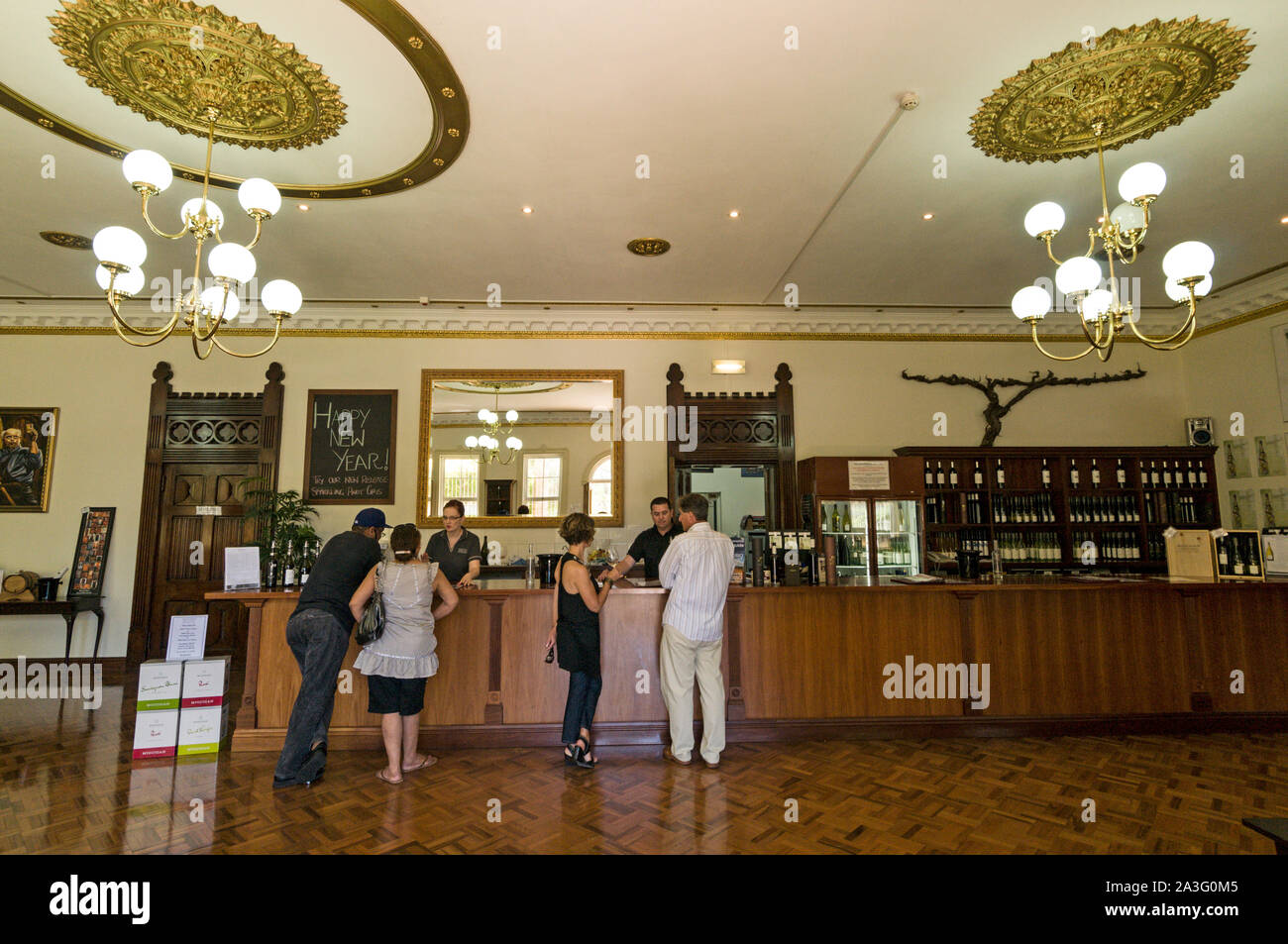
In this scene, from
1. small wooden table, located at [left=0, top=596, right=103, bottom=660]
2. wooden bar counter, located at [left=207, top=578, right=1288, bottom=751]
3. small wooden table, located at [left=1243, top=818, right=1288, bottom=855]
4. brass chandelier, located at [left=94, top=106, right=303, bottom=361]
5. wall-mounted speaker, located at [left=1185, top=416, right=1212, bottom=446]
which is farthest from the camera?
wall-mounted speaker, located at [left=1185, top=416, right=1212, bottom=446]

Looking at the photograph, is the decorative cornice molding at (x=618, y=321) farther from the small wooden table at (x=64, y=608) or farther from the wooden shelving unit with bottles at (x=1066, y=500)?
the small wooden table at (x=64, y=608)

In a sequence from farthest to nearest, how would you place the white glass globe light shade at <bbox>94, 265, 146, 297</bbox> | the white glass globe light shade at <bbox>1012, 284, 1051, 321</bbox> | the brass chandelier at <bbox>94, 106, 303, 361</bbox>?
the white glass globe light shade at <bbox>1012, 284, 1051, 321</bbox>
the white glass globe light shade at <bbox>94, 265, 146, 297</bbox>
the brass chandelier at <bbox>94, 106, 303, 361</bbox>

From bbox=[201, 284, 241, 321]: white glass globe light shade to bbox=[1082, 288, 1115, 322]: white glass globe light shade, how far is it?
5.15 metres

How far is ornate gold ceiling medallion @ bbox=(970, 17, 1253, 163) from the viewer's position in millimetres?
3156

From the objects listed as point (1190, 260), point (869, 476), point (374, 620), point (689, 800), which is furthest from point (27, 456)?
point (1190, 260)

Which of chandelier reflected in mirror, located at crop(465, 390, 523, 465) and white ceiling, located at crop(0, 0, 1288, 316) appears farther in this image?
chandelier reflected in mirror, located at crop(465, 390, 523, 465)

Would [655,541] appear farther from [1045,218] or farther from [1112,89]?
[1112,89]

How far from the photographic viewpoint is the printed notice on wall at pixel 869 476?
260 inches

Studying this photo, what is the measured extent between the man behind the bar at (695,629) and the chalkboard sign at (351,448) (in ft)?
14.0

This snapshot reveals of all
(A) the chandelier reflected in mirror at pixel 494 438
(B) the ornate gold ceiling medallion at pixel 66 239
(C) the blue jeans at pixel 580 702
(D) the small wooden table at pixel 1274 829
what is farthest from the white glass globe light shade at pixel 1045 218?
(B) the ornate gold ceiling medallion at pixel 66 239

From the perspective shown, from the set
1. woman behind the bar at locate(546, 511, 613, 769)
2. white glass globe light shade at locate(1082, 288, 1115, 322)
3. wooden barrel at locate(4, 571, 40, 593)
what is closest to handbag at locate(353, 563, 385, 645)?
woman behind the bar at locate(546, 511, 613, 769)

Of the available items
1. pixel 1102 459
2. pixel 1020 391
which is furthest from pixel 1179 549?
pixel 1020 391

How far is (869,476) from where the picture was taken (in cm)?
662

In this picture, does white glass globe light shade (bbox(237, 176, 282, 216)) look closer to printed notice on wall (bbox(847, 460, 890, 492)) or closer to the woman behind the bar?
the woman behind the bar
